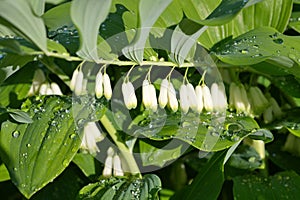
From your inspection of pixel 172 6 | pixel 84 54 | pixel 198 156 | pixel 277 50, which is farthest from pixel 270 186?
pixel 84 54

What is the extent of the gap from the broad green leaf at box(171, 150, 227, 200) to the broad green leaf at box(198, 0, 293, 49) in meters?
0.28

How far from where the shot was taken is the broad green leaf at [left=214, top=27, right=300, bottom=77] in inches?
40.9

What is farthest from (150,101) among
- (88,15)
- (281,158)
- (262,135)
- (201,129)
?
(281,158)

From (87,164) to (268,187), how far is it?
0.48 m

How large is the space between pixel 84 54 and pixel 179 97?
12.9 inches

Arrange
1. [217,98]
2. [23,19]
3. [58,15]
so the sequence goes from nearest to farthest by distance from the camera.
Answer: [23,19] → [58,15] → [217,98]

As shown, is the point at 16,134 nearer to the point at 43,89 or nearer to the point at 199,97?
the point at 43,89

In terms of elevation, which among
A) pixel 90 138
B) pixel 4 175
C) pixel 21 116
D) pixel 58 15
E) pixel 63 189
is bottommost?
pixel 63 189

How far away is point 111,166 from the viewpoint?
1300 millimetres

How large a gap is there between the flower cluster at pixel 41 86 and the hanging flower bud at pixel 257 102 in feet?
1.67

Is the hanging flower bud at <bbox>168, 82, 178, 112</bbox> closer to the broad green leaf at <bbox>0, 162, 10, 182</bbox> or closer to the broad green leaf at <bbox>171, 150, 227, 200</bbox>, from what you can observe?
the broad green leaf at <bbox>171, 150, 227, 200</bbox>

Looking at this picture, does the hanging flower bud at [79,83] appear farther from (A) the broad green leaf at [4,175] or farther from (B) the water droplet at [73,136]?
(A) the broad green leaf at [4,175]

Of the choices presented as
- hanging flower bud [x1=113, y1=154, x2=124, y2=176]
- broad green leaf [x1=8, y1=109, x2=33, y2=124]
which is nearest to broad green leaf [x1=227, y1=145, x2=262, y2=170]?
hanging flower bud [x1=113, y1=154, x2=124, y2=176]

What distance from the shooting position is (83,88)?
1.19 metres
